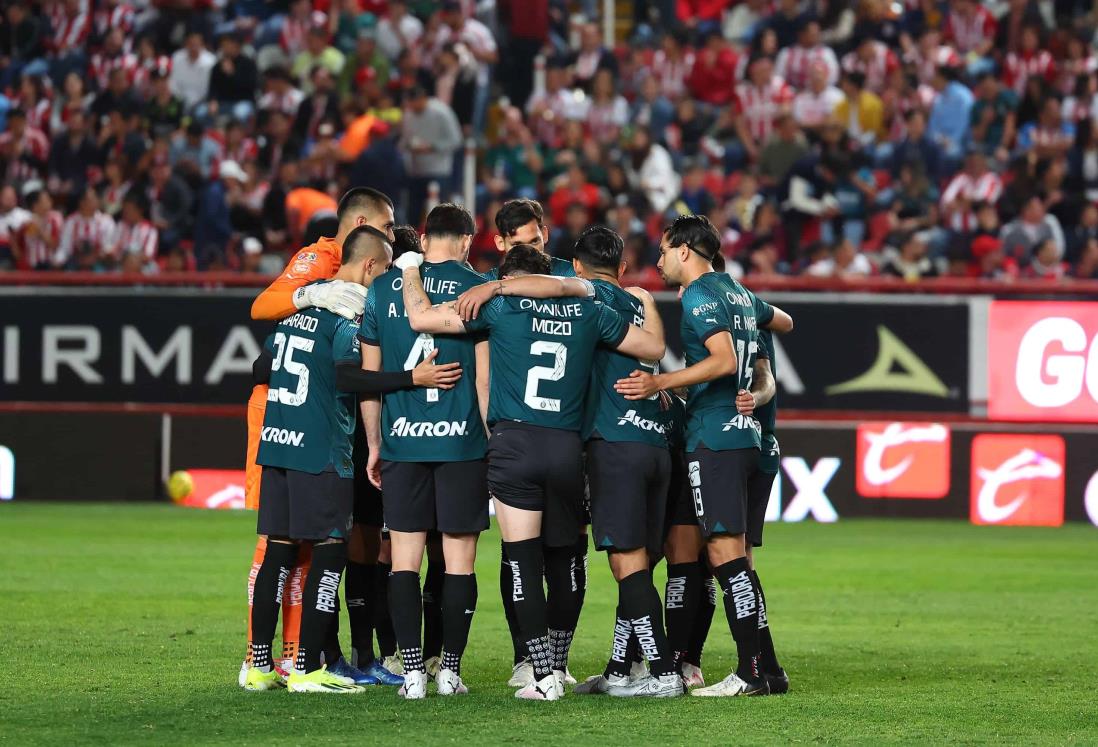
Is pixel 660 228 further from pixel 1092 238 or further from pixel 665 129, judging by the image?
pixel 1092 238

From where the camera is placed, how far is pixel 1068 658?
9062mm

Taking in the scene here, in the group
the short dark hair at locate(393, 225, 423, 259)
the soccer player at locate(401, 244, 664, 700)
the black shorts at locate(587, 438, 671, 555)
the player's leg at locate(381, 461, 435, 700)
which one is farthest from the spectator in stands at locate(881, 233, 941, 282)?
the player's leg at locate(381, 461, 435, 700)

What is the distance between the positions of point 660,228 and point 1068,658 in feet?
33.9

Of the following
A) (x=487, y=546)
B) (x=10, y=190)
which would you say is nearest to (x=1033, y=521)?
(x=487, y=546)

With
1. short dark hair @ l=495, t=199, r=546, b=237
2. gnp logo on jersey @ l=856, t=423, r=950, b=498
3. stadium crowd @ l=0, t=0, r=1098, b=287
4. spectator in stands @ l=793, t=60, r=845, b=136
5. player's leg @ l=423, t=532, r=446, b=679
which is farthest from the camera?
spectator in stands @ l=793, t=60, r=845, b=136

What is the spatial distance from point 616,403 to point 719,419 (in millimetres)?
452

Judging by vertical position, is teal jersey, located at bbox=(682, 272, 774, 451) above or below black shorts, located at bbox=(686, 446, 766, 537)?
above

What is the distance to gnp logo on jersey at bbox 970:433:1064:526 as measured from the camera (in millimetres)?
15320

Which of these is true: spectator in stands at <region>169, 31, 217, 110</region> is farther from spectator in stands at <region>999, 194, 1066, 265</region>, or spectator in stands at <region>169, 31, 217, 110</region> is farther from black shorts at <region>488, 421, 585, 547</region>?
black shorts at <region>488, 421, 585, 547</region>

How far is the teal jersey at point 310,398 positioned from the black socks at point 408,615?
0.54 m

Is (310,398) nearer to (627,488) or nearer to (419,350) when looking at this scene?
(419,350)

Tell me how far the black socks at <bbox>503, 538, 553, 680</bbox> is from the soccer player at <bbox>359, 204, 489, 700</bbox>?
20 cm

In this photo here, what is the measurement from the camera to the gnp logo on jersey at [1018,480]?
50.3 feet

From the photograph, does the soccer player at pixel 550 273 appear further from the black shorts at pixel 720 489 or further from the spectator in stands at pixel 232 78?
the spectator in stands at pixel 232 78
